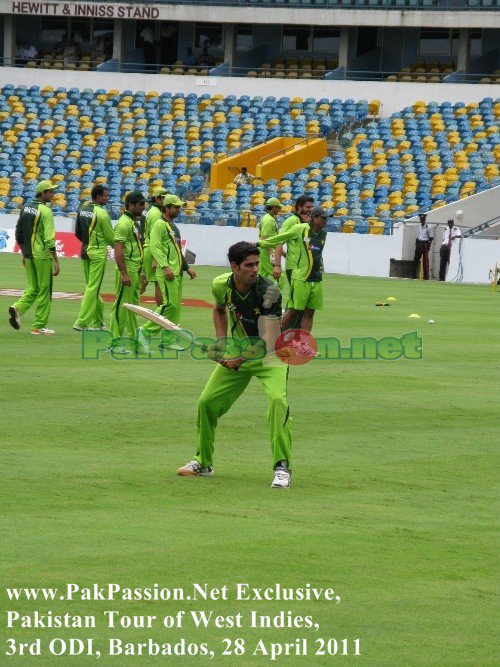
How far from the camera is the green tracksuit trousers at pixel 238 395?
9953mm

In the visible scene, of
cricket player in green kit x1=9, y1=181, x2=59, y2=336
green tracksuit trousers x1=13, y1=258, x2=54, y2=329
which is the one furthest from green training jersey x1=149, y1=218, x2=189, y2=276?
green tracksuit trousers x1=13, y1=258, x2=54, y2=329

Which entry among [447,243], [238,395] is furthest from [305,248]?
[447,243]

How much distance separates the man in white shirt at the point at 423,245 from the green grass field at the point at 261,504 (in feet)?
68.2

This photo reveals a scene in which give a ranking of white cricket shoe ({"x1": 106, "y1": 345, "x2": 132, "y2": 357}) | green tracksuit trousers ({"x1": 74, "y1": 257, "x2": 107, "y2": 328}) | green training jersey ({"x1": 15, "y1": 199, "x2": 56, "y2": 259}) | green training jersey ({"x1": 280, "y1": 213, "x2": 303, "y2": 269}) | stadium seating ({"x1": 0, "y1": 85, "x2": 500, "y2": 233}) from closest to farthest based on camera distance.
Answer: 1. white cricket shoe ({"x1": 106, "y1": 345, "x2": 132, "y2": 357})
2. green training jersey ({"x1": 280, "y1": 213, "x2": 303, "y2": 269})
3. green training jersey ({"x1": 15, "y1": 199, "x2": 56, "y2": 259})
4. green tracksuit trousers ({"x1": 74, "y1": 257, "x2": 107, "y2": 328})
5. stadium seating ({"x1": 0, "y1": 85, "x2": 500, "y2": 233})

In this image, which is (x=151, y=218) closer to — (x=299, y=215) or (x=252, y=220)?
(x=299, y=215)

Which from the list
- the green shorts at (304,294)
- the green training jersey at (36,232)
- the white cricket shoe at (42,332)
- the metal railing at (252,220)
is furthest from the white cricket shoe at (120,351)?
the metal railing at (252,220)

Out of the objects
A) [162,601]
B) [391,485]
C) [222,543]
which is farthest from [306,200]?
[162,601]

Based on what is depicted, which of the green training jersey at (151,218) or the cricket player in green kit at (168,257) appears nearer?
the cricket player in green kit at (168,257)

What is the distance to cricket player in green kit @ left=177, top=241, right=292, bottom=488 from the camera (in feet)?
32.6

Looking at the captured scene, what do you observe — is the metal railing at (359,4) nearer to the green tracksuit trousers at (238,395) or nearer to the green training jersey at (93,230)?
the green training jersey at (93,230)

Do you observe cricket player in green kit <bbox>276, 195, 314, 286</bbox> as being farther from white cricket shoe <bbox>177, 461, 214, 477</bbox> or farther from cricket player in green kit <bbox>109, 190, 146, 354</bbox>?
white cricket shoe <bbox>177, 461, 214, 477</bbox>

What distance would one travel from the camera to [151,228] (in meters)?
17.8

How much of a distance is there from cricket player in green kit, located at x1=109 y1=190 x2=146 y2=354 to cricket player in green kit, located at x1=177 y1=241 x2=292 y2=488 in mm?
7691

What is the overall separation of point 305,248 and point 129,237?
2.41 meters
